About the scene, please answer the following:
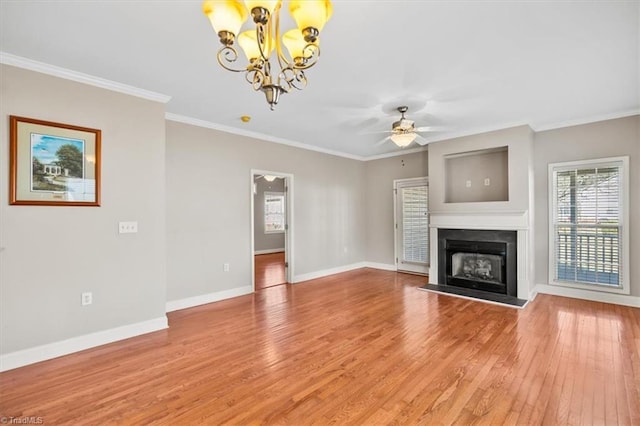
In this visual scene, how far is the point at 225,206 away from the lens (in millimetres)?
4754

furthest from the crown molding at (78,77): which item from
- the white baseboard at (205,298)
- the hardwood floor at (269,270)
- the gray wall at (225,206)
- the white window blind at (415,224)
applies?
the white window blind at (415,224)

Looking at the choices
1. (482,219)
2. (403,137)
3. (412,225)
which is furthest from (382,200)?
(403,137)

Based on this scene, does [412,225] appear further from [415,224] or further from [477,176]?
[477,176]

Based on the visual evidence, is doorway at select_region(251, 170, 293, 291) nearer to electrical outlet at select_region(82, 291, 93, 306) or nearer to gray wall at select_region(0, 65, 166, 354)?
gray wall at select_region(0, 65, 166, 354)

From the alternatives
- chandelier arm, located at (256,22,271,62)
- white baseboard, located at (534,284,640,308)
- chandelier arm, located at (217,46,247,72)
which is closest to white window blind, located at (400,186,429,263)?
white baseboard, located at (534,284,640,308)

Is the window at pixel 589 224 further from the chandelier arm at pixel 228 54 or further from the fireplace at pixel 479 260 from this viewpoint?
the chandelier arm at pixel 228 54

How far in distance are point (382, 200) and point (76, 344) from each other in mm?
5920

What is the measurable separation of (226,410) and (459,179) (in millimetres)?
5203

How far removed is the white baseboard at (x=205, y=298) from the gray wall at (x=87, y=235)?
65cm

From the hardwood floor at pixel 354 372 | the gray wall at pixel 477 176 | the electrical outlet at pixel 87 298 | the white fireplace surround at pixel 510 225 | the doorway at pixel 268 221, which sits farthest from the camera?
the doorway at pixel 268 221

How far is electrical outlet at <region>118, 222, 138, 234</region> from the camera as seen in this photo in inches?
127

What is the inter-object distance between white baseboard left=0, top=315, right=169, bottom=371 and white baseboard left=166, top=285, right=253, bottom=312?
620mm

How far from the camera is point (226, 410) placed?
80.7 inches

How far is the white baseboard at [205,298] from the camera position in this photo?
414 cm
